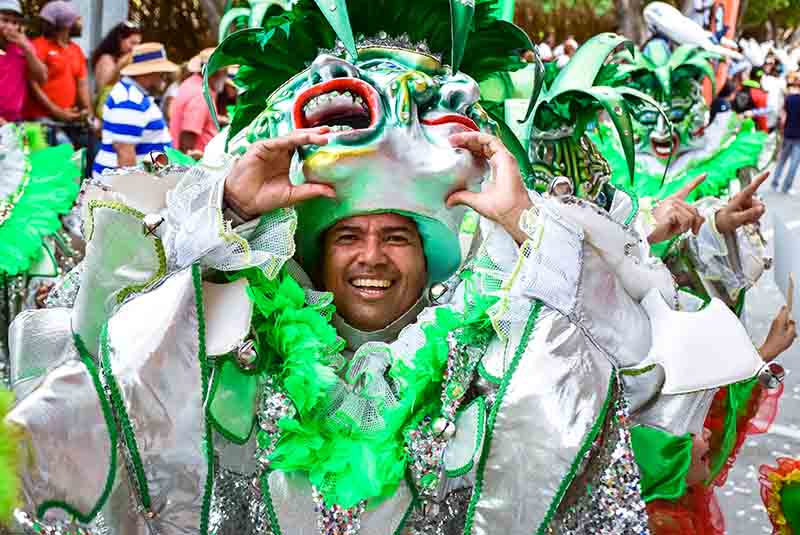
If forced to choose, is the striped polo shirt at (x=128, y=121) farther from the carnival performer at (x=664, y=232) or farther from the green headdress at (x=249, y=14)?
the green headdress at (x=249, y=14)

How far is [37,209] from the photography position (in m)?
4.07

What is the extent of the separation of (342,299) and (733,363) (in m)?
0.80

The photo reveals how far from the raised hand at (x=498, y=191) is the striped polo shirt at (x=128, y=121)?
3.96 m

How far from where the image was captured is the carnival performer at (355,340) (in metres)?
2.00

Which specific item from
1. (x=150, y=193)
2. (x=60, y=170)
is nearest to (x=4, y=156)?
(x=60, y=170)

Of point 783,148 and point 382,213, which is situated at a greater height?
point 382,213

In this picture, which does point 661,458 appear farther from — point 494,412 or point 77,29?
point 77,29

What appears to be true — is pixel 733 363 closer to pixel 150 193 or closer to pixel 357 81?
pixel 357 81

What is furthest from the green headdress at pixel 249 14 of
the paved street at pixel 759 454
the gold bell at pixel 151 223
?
the paved street at pixel 759 454

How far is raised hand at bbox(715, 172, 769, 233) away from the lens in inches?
158

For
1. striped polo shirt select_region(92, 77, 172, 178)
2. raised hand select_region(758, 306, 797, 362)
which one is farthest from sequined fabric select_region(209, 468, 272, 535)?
striped polo shirt select_region(92, 77, 172, 178)

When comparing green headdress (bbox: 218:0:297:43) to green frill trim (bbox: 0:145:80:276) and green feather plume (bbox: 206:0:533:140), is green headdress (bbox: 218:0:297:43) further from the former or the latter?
green frill trim (bbox: 0:145:80:276)

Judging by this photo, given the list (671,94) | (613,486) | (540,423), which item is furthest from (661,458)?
(671,94)

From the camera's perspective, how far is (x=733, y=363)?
6.82ft
